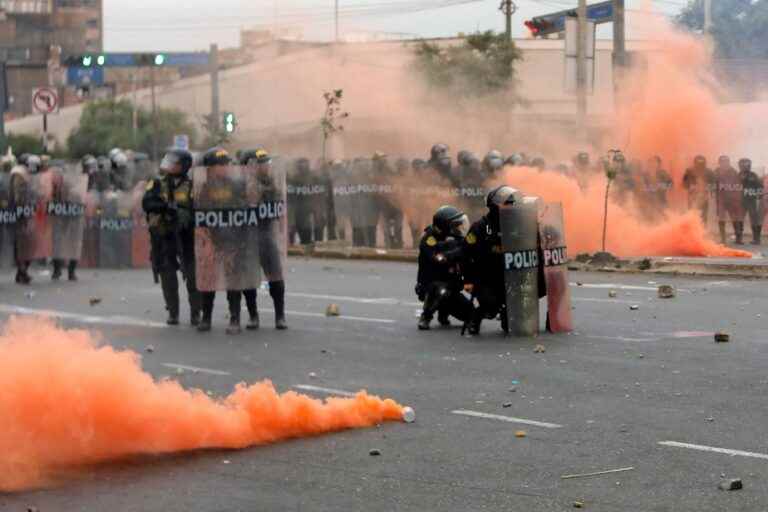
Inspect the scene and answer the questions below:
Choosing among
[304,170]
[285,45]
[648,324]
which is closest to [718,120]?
[304,170]

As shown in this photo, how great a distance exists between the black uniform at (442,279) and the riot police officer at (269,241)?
1475mm

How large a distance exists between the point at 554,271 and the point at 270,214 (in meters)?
2.95

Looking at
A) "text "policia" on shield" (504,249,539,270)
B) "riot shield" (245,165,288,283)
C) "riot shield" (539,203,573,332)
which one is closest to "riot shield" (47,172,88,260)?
"riot shield" (245,165,288,283)

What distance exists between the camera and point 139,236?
26.1 metres

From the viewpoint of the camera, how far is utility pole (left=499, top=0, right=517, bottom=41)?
1995 inches

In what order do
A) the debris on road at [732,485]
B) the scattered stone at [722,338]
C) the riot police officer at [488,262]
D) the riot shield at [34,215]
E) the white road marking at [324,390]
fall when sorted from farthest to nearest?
the riot shield at [34,215]
the riot police officer at [488,262]
the scattered stone at [722,338]
the white road marking at [324,390]
the debris on road at [732,485]

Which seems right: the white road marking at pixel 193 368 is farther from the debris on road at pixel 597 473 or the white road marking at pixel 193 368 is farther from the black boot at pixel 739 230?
the black boot at pixel 739 230

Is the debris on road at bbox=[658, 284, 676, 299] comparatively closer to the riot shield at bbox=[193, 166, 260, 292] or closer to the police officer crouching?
the police officer crouching

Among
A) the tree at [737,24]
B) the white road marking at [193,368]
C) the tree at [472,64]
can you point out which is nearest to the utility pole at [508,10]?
the tree at [472,64]

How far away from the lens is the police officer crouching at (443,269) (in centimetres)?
1416

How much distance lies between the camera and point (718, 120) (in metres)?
31.6

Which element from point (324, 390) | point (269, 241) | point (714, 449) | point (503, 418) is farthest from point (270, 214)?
point (714, 449)

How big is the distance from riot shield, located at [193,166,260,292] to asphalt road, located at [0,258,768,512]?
622 millimetres

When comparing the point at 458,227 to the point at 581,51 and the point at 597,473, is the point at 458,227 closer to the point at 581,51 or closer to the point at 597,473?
the point at 597,473
